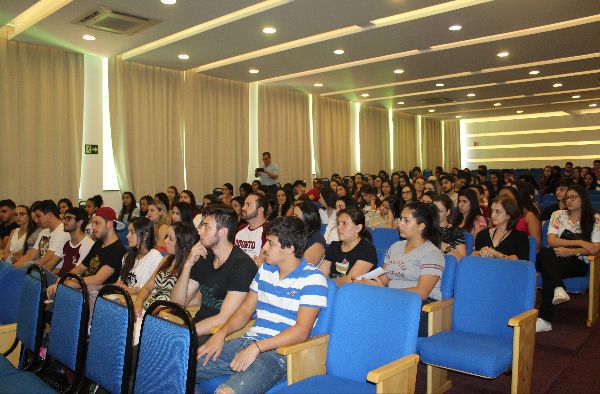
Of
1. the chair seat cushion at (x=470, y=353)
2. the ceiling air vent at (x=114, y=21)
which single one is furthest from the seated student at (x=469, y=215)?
the ceiling air vent at (x=114, y=21)

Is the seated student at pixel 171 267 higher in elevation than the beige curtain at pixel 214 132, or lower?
lower

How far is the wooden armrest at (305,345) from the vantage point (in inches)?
93.2

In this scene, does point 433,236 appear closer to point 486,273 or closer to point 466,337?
point 486,273

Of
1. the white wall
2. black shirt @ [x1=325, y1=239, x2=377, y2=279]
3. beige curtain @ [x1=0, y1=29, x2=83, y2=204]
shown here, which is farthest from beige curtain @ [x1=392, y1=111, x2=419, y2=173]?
black shirt @ [x1=325, y1=239, x2=377, y2=279]

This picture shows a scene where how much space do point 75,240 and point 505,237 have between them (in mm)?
3858

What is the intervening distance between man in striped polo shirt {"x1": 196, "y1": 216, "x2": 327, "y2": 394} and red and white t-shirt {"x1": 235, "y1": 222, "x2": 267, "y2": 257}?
175 cm

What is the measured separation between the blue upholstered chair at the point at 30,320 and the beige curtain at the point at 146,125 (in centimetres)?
653

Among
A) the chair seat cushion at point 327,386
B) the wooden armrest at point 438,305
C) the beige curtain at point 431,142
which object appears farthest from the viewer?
the beige curtain at point 431,142

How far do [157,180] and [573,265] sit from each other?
736 centimetres

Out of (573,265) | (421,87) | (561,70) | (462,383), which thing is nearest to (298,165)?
(421,87)

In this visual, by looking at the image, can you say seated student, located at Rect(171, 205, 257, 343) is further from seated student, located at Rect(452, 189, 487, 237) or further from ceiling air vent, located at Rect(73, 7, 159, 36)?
ceiling air vent, located at Rect(73, 7, 159, 36)

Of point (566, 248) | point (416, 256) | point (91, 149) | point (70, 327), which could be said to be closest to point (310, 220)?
point (416, 256)

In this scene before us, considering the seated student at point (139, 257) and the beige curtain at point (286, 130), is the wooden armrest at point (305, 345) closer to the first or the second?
the seated student at point (139, 257)

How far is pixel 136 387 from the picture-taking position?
6.91ft
